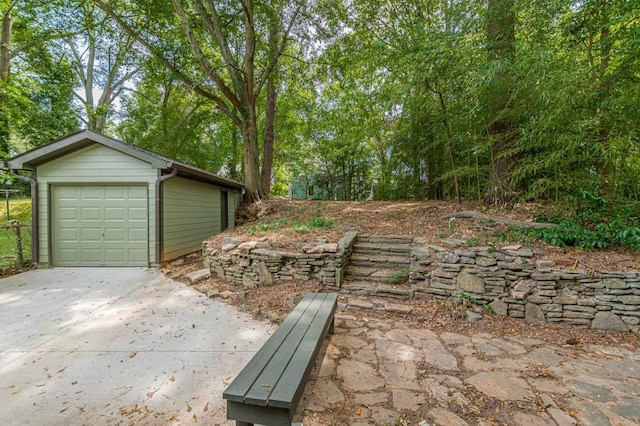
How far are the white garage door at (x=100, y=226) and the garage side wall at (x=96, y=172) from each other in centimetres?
12

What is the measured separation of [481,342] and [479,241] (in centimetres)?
149

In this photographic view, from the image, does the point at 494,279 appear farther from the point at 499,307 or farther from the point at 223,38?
the point at 223,38

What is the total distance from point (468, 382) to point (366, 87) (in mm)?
7087

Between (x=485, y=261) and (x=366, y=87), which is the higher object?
(x=366, y=87)

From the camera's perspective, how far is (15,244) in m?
5.20

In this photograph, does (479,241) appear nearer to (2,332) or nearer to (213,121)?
(2,332)

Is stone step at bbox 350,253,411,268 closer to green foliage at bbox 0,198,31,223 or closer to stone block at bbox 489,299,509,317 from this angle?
stone block at bbox 489,299,509,317

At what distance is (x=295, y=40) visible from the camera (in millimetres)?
7625

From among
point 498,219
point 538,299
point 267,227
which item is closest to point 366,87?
point 267,227

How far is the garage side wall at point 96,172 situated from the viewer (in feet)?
17.2

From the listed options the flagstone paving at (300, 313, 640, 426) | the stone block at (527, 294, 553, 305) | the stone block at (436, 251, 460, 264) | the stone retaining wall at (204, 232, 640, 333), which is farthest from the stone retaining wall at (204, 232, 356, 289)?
the stone block at (527, 294, 553, 305)

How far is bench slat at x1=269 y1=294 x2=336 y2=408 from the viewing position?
4.11 feet

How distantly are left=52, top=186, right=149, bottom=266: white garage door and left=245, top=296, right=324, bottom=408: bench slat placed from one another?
4647 mm

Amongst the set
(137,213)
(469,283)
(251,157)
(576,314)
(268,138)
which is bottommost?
(576,314)
